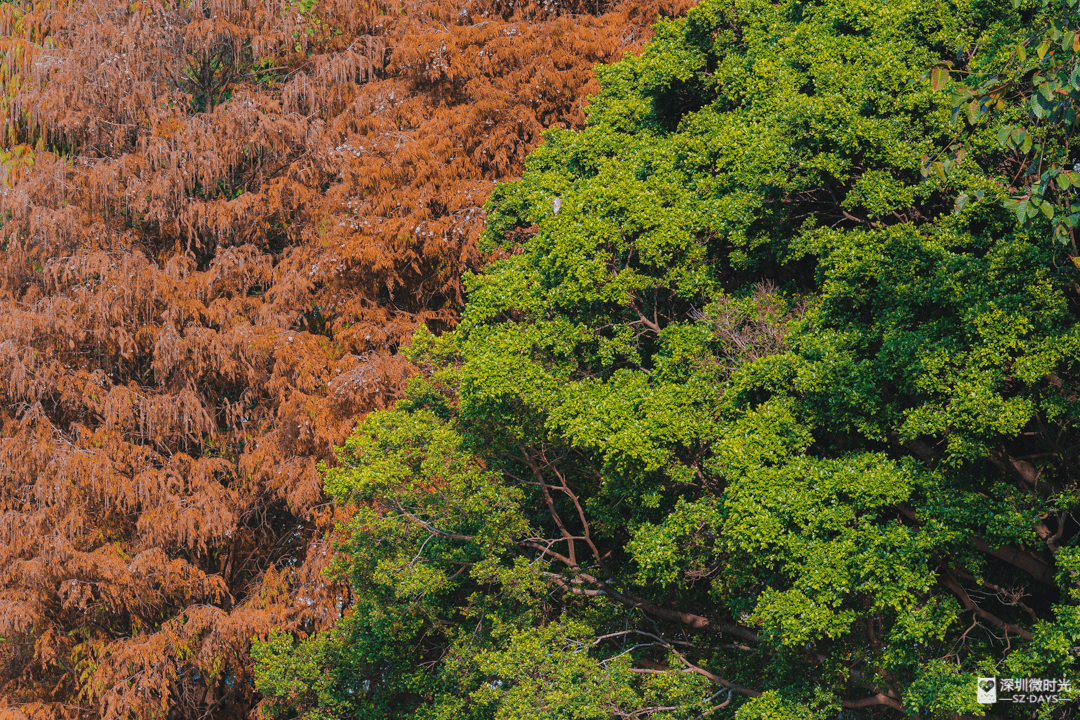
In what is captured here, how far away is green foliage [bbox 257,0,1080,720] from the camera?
822cm

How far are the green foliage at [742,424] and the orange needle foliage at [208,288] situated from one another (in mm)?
3068

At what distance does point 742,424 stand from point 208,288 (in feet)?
35.1

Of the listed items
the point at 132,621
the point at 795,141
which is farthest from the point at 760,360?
the point at 132,621

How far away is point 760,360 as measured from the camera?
949 cm

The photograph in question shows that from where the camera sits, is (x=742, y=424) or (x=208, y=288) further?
(x=208, y=288)

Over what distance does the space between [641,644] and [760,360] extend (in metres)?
3.69

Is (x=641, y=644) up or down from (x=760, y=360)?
down

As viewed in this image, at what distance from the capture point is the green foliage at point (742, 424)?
8.22 m

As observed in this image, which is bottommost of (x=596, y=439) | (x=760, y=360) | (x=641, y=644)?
(x=641, y=644)

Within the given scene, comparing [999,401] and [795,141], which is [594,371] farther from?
[999,401]

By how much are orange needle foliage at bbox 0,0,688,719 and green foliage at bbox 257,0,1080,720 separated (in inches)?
121

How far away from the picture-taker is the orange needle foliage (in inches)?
625

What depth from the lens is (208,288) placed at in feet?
56.5

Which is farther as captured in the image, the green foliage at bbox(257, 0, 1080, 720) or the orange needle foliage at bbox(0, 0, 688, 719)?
the orange needle foliage at bbox(0, 0, 688, 719)
